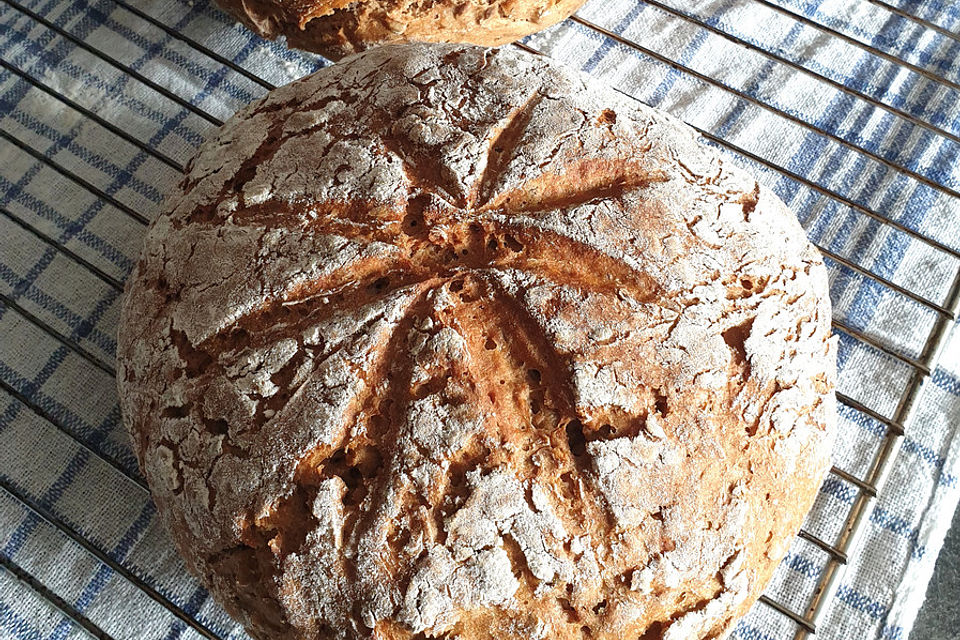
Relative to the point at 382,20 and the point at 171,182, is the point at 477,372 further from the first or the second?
the point at 171,182

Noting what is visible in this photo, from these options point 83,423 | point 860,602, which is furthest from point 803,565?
point 83,423

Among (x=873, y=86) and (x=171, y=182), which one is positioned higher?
(x=171, y=182)

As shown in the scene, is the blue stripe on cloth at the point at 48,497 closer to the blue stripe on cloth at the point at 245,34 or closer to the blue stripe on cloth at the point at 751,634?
the blue stripe on cloth at the point at 245,34

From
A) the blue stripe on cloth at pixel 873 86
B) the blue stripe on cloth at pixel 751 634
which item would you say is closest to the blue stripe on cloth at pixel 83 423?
the blue stripe on cloth at pixel 751 634

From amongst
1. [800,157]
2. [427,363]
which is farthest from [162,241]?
[800,157]

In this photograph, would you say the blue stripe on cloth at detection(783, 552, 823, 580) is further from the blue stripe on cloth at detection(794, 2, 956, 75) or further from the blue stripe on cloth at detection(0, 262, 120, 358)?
the blue stripe on cloth at detection(0, 262, 120, 358)

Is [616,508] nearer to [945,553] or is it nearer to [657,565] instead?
[657,565]
